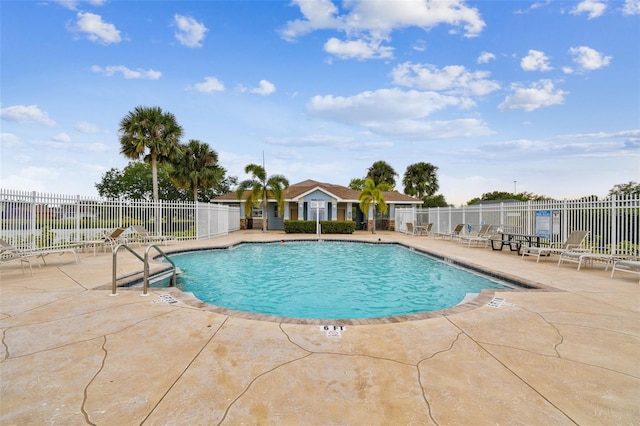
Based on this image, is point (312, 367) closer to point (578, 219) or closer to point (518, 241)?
point (518, 241)

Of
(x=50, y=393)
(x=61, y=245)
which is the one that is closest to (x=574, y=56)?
(x=50, y=393)

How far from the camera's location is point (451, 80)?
16375 mm

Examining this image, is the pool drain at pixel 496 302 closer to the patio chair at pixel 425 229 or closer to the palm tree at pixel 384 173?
the patio chair at pixel 425 229

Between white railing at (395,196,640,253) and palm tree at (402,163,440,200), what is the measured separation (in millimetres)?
25561

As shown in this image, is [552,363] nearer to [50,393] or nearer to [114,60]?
[50,393]

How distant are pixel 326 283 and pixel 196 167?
22.2m

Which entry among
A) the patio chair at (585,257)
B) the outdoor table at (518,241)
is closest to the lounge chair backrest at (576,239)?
the patio chair at (585,257)

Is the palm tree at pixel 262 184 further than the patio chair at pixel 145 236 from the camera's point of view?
Yes

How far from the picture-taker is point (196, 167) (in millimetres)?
27188

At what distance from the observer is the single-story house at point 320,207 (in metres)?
26.3

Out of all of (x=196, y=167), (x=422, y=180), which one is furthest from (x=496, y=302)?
(x=422, y=180)

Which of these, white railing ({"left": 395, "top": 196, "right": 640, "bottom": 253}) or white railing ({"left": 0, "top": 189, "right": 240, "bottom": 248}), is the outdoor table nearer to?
white railing ({"left": 395, "top": 196, "right": 640, "bottom": 253})

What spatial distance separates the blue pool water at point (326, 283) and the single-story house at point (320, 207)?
12.6 metres

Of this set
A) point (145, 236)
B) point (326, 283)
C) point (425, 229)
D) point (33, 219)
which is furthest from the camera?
point (425, 229)
